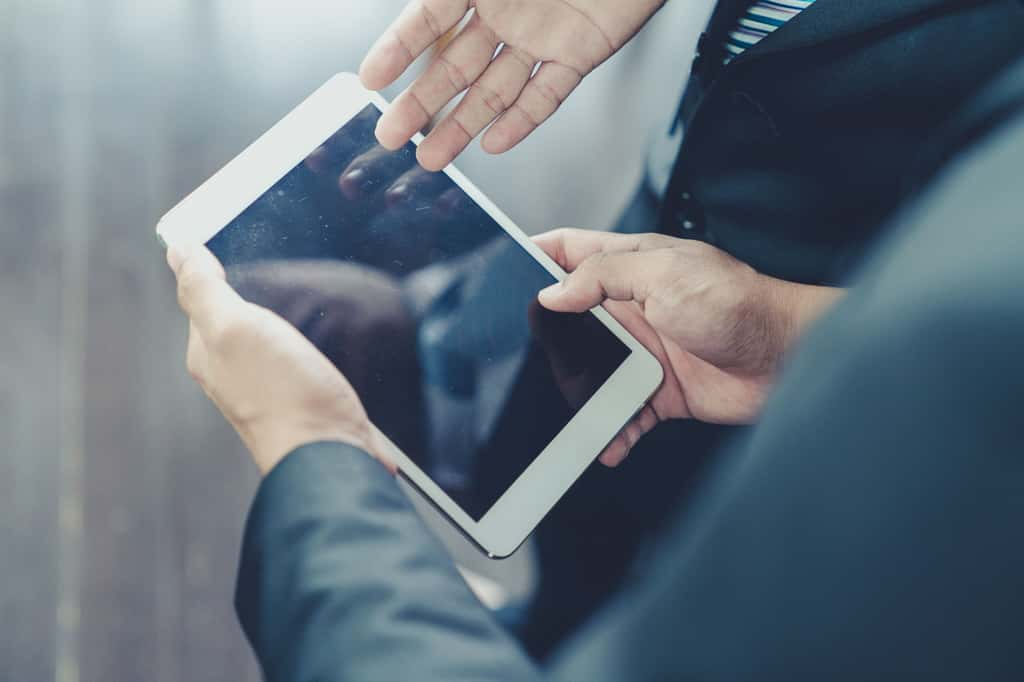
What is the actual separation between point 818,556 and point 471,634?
235 millimetres

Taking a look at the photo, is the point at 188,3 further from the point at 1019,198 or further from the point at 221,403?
the point at 1019,198

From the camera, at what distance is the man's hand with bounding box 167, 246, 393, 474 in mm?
558

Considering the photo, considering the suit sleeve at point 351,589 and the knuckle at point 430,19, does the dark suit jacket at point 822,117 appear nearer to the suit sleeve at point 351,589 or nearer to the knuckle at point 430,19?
the knuckle at point 430,19

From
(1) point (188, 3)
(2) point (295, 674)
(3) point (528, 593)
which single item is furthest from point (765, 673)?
(1) point (188, 3)

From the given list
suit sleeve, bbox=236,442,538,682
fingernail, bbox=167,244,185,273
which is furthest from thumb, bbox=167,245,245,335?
suit sleeve, bbox=236,442,538,682

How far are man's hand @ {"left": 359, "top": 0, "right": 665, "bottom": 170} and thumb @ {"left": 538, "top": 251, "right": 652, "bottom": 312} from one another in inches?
5.8

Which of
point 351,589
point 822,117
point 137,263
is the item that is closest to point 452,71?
point 822,117

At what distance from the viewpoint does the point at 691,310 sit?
70 centimetres

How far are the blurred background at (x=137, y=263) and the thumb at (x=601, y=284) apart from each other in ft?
1.33

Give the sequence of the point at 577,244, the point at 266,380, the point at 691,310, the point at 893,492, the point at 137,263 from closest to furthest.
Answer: the point at 893,492 < the point at 266,380 < the point at 691,310 < the point at 577,244 < the point at 137,263

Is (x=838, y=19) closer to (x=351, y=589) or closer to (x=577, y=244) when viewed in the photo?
(x=577, y=244)

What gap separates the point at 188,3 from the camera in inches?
50.5

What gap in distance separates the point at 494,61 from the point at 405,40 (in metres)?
0.09

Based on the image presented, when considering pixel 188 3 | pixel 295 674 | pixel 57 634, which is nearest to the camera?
pixel 295 674
